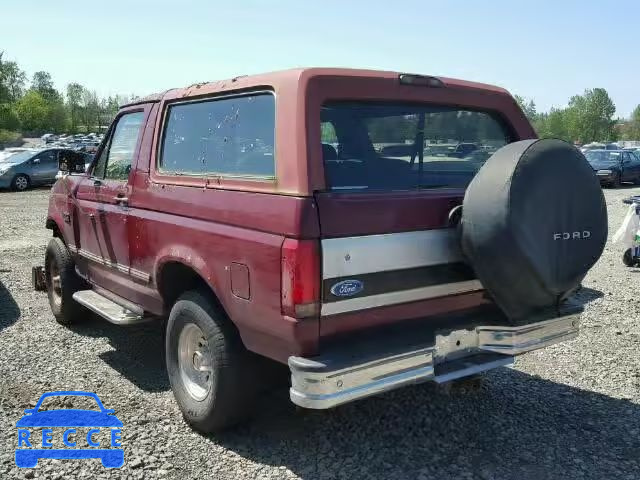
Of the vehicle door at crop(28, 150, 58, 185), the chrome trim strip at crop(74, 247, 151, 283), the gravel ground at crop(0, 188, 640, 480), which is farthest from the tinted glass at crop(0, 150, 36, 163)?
the chrome trim strip at crop(74, 247, 151, 283)

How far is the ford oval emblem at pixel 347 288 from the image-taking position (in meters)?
2.88

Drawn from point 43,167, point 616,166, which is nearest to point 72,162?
point 43,167

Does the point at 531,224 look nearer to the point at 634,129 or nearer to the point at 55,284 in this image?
the point at 55,284

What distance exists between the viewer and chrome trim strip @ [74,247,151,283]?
416 cm

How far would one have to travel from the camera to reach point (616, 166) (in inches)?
954

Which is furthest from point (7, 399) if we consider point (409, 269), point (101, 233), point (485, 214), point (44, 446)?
point (485, 214)

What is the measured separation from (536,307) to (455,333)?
18.8 inches

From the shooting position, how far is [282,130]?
305 cm

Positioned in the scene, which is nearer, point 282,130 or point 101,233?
point 282,130

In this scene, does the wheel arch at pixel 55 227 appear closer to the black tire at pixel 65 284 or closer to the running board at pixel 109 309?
the black tire at pixel 65 284

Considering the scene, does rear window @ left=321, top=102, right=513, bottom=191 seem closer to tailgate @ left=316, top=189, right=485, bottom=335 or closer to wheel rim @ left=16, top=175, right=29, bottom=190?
tailgate @ left=316, top=189, right=485, bottom=335

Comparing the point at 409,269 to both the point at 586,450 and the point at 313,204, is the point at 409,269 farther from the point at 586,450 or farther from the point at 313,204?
the point at 586,450

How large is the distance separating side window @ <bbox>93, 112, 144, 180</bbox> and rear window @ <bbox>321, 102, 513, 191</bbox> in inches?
72.6

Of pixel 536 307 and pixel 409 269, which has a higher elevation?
pixel 409 269
